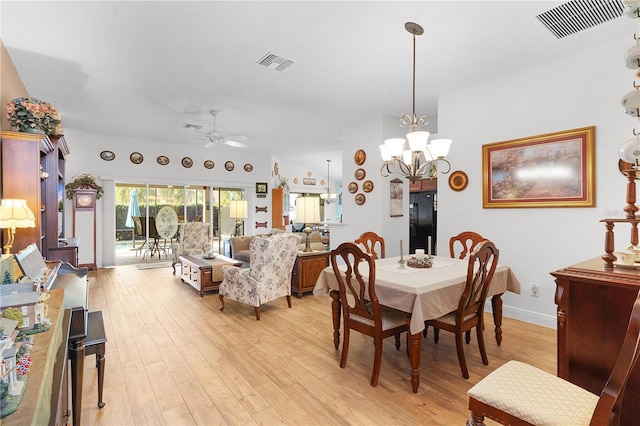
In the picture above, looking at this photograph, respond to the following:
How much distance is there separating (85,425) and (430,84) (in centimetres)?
453

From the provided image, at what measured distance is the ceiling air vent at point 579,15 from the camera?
2.50m

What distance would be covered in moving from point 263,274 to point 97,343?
1.91 meters

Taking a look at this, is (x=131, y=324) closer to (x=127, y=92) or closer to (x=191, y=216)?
(x=127, y=92)

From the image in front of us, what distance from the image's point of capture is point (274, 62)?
3443 mm

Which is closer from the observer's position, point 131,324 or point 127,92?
point 131,324

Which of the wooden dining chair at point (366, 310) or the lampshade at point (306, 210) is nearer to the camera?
the wooden dining chair at point (366, 310)

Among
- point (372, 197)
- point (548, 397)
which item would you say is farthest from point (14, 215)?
point (372, 197)

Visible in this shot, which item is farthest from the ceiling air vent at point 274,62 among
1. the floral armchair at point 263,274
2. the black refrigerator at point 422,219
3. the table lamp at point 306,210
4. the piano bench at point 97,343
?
the black refrigerator at point 422,219

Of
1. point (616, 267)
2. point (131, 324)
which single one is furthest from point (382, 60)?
point (131, 324)

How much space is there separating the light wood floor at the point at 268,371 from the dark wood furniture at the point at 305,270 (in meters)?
0.70

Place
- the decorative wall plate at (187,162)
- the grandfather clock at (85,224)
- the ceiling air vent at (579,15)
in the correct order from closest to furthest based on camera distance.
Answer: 1. the ceiling air vent at (579,15)
2. the grandfather clock at (85,224)
3. the decorative wall plate at (187,162)

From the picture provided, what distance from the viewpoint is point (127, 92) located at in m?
4.34

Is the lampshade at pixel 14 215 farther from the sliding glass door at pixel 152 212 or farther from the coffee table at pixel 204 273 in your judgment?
the sliding glass door at pixel 152 212

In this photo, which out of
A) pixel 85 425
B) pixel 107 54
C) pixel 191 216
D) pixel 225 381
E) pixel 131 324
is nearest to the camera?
pixel 85 425
